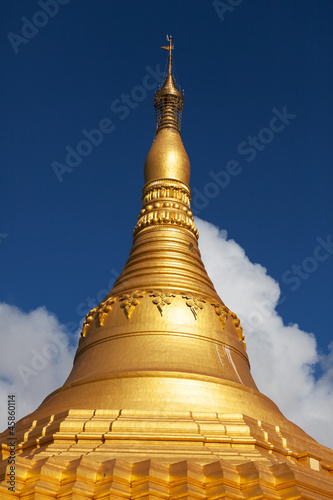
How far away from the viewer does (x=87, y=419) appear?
11.0 meters

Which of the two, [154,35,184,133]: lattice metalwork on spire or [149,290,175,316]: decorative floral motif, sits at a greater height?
[154,35,184,133]: lattice metalwork on spire

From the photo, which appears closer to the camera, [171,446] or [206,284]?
[171,446]

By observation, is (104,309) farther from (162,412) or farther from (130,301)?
(162,412)

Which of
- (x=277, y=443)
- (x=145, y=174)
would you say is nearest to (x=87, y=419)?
(x=277, y=443)

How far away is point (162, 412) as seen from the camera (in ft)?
36.3

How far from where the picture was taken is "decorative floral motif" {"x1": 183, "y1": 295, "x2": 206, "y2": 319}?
13.8 meters

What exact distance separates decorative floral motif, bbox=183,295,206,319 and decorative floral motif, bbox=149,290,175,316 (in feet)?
1.25

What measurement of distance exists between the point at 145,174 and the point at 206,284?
4618 millimetres

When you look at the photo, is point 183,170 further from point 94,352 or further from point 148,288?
point 94,352

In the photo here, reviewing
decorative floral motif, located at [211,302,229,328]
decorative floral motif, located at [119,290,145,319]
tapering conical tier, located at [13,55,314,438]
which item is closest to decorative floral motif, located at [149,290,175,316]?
tapering conical tier, located at [13,55,314,438]

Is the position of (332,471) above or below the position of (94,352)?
below

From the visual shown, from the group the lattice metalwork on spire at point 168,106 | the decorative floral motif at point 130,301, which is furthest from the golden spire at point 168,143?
the decorative floral motif at point 130,301

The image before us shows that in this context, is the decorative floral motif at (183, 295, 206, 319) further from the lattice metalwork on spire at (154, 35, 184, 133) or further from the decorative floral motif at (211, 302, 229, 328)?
the lattice metalwork on spire at (154, 35, 184, 133)

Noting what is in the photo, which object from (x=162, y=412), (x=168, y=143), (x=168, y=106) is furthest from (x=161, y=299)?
(x=168, y=106)
